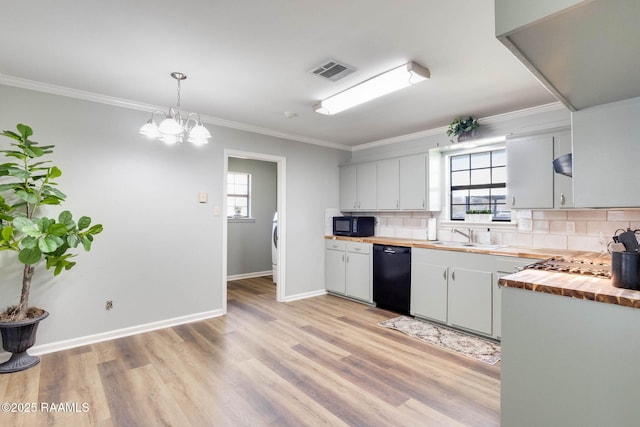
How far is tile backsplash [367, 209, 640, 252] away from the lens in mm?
2966

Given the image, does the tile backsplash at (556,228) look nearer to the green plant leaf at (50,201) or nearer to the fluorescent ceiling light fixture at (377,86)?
the fluorescent ceiling light fixture at (377,86)

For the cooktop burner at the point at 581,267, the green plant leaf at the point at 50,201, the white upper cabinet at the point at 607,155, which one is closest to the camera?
the white upper cabinet at the point at 607,155

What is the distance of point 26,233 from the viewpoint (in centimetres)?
232

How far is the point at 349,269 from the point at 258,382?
2.46m

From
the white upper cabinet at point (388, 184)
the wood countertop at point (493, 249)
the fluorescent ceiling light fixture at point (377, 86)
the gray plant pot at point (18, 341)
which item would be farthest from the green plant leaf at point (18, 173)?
the white upper cabinet at point (388, 184)

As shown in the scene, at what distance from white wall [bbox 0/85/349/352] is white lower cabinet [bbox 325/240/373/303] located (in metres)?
1.72

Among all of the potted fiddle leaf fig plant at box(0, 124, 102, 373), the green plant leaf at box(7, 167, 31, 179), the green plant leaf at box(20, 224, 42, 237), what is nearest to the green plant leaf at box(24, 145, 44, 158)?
the potted fiddle leaf fig plant at box(0, 124, 102, 373)

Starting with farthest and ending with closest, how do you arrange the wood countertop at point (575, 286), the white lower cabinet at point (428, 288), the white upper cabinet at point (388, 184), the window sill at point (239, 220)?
1. the window sill at point (239, 220)
2. the white upper cabinet at point (388, 184)
3. the white lower cabinet at point (428, 288)
4. the wood countertop at point (575, 286)

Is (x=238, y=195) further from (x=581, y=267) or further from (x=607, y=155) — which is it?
(x=607, y=155)

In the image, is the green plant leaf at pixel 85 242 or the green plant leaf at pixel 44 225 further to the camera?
the green plant leaf at pixel 85 242

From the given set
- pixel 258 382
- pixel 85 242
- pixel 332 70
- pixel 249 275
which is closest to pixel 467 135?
pixel 332 70

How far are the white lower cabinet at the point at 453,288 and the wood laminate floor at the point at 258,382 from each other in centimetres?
58

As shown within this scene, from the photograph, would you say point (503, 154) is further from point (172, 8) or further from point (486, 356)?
point (172, 8)

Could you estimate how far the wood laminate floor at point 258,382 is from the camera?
1.95 meters
